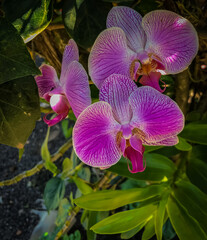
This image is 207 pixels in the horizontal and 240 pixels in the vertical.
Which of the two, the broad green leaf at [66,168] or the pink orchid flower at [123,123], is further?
the broad green leaf at [66,168]

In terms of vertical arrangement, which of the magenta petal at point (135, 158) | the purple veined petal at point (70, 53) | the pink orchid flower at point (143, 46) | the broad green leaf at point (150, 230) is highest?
the pink orchid flower at point (143, 46)

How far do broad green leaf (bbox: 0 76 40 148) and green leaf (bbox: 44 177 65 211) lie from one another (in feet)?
1.81

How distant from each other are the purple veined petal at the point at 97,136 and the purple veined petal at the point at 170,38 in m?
0.11

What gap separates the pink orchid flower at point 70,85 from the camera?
376 mm

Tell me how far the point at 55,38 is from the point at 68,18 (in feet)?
0.39

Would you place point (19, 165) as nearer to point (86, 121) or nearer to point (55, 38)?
point (55, 38)

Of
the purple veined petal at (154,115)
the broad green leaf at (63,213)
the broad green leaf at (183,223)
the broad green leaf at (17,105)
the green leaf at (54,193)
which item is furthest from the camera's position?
the broad green leaf at (63,213)

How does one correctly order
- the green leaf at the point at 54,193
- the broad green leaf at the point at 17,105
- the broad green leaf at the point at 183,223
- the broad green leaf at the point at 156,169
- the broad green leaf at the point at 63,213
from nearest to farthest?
the broad green leaf at the point at 17,105 < the broad green leaf at the point at 183,223 < the broad green leaf at the point at 156,169 < the green leaf at the point at 54,193 < the broad green leaf at the point at 63,213

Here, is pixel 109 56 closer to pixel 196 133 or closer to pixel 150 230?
pixel 196 133

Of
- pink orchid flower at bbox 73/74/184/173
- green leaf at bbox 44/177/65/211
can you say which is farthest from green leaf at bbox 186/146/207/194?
green leaf at bbox 44/177/65/211

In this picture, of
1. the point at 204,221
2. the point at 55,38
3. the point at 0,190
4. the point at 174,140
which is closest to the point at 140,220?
the point at 204,221

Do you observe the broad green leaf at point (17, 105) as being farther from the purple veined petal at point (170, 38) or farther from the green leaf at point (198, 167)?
the green leaf at point (198, 167)

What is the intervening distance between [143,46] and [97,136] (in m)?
0.14

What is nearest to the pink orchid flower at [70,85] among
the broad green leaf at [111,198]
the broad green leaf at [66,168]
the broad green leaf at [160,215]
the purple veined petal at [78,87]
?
the purple veined petal at [78,87]
